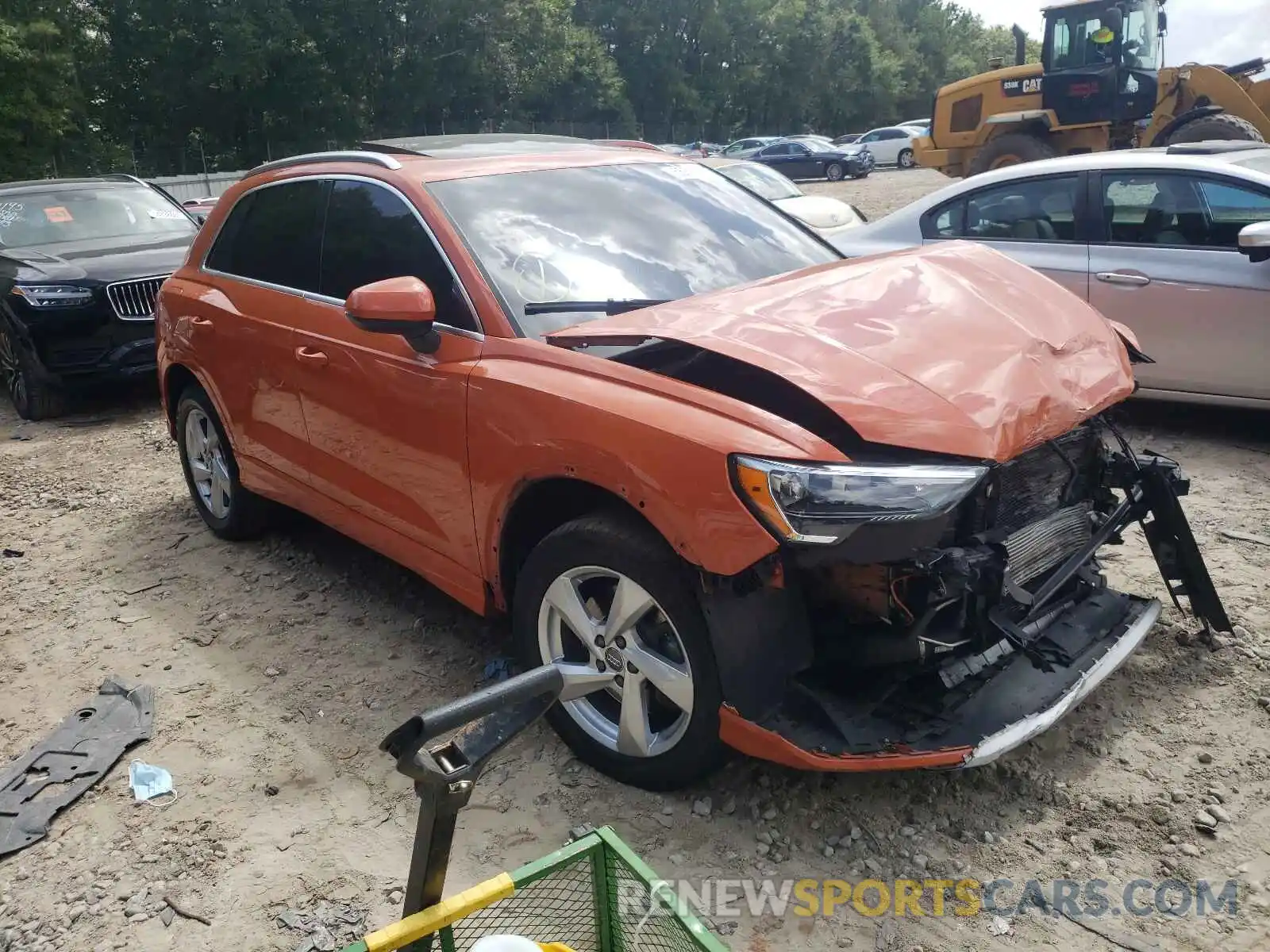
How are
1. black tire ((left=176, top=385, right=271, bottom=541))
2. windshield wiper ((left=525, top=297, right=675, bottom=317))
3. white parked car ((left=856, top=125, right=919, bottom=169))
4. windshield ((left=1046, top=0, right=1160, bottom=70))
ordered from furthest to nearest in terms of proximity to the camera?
white parked car ((left=856, top=125, right=919, bottom=169))
windshield ((left=1046, top=0, right=1160, bottom=70))
black tire ((left=176, top=385, right=271, bottom=541))
windshield wiper ((left=525, top=297, right=675, bottom=317))

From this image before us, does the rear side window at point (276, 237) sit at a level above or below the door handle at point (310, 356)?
above

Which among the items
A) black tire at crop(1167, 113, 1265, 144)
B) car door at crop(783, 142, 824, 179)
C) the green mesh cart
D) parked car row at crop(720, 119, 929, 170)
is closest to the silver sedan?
the green mesh cart

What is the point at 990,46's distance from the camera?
271 ft

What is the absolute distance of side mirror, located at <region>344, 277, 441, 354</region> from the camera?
3.22 meters

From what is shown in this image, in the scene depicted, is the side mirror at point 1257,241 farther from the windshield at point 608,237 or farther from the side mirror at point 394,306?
the side mirror at point 394,306

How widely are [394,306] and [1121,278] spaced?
4213 mm

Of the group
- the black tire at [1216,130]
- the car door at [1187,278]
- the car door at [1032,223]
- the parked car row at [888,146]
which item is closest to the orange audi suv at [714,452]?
the car door at [1187,278]

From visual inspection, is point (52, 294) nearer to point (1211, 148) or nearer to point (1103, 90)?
point (1211, 148)

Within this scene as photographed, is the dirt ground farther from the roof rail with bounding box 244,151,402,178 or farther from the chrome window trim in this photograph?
the roof rail with bounding box 244,151,402,178

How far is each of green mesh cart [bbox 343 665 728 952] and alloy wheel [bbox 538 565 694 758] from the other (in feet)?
2.51

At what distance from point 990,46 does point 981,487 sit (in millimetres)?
90906

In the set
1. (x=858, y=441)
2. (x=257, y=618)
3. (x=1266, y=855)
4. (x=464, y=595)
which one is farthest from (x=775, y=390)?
(x=257, y=618)

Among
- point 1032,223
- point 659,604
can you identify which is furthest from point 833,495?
point 1032,223

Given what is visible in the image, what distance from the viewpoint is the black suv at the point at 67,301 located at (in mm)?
7898
